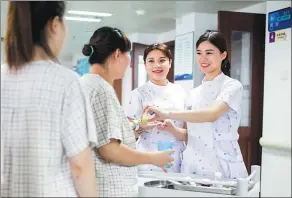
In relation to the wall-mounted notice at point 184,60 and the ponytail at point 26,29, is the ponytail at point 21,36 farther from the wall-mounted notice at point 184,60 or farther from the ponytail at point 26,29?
the wall-mounted notice at point 184,60

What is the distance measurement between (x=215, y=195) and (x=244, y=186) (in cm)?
11

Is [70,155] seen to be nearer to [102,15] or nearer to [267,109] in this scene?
[267,109]

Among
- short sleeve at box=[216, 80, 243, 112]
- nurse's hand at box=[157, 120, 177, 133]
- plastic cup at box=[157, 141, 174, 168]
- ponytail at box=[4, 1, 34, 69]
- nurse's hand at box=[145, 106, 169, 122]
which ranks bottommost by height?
plastic cup at box=[157, 141, 174, 168]

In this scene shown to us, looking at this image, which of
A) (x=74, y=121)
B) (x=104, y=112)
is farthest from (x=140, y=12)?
(x=74, y=121)

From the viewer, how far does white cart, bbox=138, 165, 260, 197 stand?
49.3 inches

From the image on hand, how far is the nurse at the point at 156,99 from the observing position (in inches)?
66.1

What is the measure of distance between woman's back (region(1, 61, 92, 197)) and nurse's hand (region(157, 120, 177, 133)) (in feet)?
2.08

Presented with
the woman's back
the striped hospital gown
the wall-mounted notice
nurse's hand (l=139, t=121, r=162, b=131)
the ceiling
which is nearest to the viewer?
the woman's back

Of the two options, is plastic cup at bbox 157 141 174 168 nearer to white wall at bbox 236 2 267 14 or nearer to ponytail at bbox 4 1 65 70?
ponytail at bbox 4 1 65 70

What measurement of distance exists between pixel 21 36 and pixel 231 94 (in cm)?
92

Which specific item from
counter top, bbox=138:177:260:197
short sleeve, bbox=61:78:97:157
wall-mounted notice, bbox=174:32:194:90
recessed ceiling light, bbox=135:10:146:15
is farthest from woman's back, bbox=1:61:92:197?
recessed ceiling light, bbox=135:10:146:15

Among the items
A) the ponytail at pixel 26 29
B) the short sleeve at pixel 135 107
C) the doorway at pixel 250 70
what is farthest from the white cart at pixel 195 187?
the doorway at pixel 250 70

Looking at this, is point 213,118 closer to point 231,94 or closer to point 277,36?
point 231,94

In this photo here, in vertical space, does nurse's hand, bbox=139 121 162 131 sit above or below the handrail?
above
